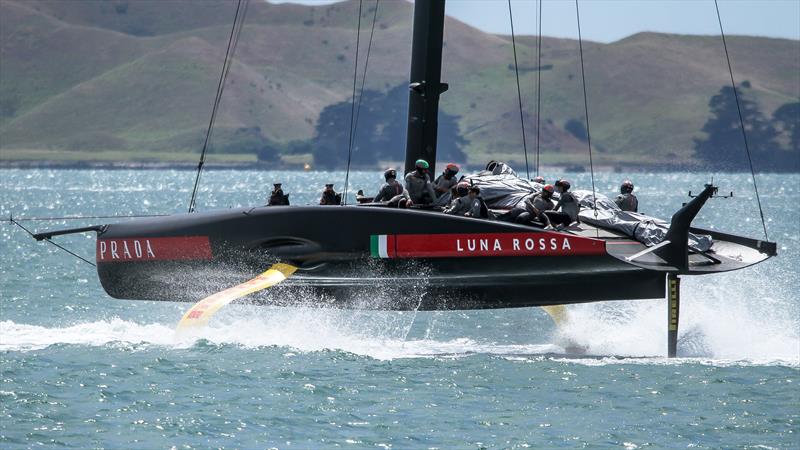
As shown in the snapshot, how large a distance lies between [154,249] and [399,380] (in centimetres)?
383

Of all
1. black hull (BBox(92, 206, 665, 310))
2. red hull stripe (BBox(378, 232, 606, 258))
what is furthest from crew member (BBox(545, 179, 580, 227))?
red hull stripe (BBox(378, 232, 606, 258))

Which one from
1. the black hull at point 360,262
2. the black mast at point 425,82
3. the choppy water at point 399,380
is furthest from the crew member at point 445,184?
the choppy water at point 399,380

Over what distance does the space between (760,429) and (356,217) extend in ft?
17.0

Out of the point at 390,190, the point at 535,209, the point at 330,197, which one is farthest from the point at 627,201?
the point at 330,197

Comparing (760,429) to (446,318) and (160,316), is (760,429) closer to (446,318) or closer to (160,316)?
(446,318)

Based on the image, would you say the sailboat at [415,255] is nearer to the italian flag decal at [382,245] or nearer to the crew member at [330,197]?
the italian flag decal at [382,245]

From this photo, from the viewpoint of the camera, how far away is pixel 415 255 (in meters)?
15.2

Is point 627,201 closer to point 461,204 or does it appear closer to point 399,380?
point 461,204

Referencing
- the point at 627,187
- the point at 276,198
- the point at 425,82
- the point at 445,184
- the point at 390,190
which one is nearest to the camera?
the point at 390,190

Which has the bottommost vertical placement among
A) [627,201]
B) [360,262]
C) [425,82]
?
[360,262]

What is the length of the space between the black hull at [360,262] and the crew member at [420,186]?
64 centimetres

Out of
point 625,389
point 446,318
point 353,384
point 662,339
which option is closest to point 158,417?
point 353,384

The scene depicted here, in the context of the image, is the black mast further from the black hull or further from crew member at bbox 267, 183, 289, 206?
the black hull

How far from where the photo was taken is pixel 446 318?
20.7 m
